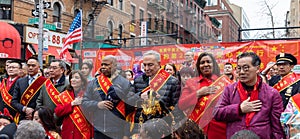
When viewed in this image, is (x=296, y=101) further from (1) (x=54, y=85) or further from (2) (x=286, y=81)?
(1) (x=54, y=85)

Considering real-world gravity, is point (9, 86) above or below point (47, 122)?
above

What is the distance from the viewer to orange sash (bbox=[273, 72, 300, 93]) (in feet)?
14.0

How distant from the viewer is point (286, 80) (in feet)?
14.3

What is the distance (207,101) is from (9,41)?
528 inches

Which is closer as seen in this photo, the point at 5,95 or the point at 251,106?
the point at 251,106

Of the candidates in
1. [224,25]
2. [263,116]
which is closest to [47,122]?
[263,116]

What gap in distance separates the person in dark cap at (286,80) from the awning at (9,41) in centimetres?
1295

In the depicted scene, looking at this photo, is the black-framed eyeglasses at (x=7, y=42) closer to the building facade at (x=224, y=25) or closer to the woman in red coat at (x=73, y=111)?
the building facade at (x=224, y=25)

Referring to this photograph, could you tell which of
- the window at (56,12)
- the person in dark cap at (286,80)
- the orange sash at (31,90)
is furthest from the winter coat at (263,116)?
the window at (56,12)

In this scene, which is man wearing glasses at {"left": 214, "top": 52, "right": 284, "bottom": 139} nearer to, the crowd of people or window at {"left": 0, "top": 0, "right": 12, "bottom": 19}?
the crowd of people

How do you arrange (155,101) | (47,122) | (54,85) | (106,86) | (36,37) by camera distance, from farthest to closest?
(36,37) < (54,85) < (106,86) < (47,122) < (155,101)

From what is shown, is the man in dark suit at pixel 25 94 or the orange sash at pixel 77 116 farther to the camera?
the man in dark suit at pixel 25 94

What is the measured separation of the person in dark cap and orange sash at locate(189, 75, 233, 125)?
0.71 metres

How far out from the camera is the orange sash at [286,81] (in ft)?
14.0
